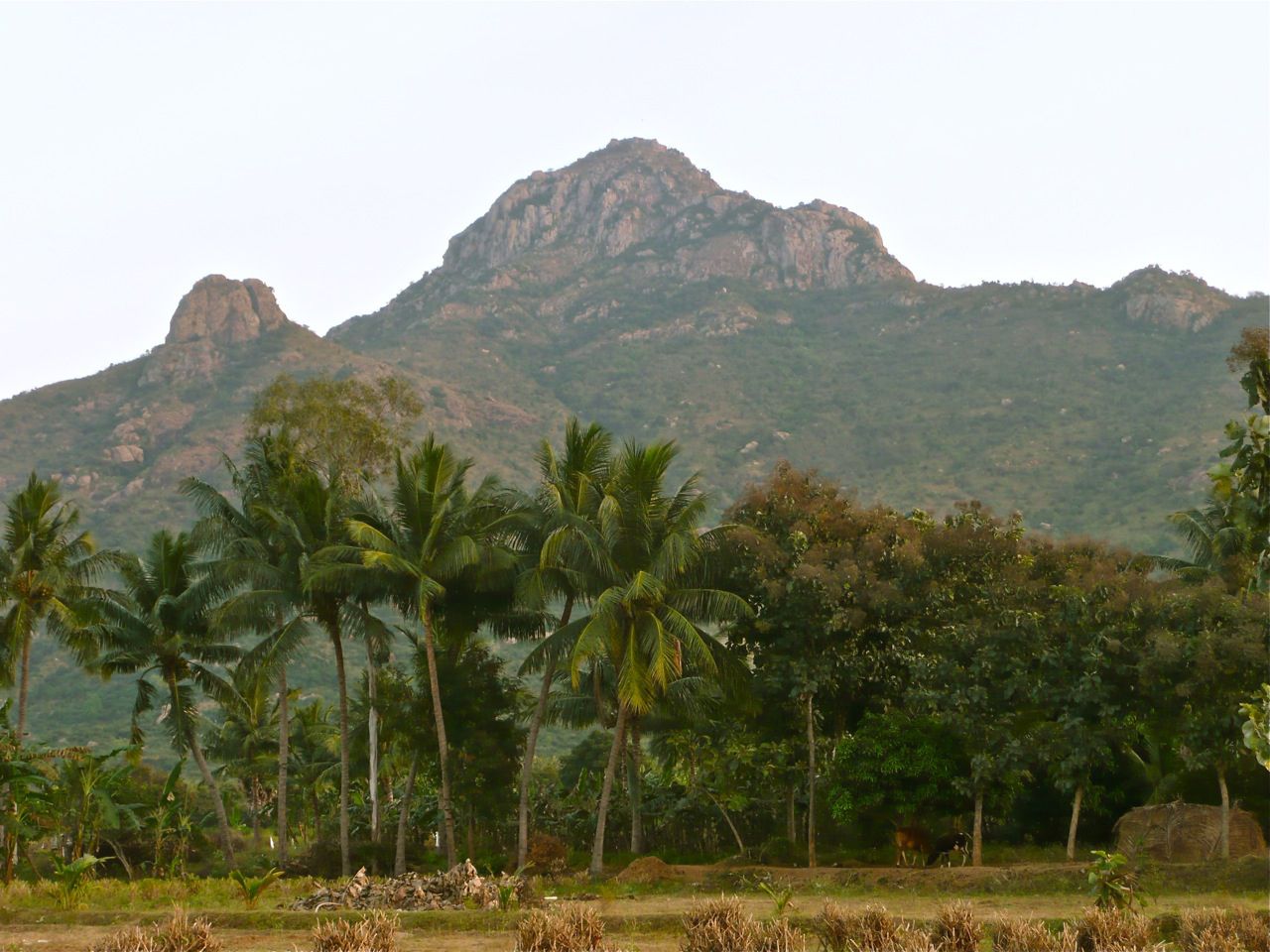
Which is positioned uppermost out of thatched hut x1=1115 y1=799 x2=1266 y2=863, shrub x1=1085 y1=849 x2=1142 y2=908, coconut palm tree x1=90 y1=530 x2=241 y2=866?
coconut palm tree x1=90 y1=530 x2=241 y2=866

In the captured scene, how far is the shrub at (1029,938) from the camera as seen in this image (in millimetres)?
12484

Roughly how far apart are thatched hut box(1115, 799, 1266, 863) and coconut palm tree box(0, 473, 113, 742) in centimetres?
2437

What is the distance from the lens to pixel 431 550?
89.0 ft

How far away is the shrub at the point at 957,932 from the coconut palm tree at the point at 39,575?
76.9 feet

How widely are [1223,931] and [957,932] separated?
9.25 ft

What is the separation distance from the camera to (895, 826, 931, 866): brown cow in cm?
2650

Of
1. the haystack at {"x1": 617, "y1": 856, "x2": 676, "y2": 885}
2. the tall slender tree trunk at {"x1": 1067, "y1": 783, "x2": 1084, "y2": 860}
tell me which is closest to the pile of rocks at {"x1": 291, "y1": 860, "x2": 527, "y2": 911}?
the haystack at {"x1": 617, "y1": 856, "x2": 676, "y2": 885}

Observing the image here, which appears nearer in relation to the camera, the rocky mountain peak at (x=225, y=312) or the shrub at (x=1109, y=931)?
the shrub at (x=1109, y=931)

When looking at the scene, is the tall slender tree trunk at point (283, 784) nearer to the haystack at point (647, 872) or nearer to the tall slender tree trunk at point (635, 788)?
the tall slender tree trunk at point (635, 788)

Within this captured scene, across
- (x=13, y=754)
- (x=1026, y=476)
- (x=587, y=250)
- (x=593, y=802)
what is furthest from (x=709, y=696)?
(x=587, y=250)

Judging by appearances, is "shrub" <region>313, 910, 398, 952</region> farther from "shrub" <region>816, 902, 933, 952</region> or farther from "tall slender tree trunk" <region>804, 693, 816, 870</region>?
"tall slender tree trunk" <region>804, 693, 816, 870</region>

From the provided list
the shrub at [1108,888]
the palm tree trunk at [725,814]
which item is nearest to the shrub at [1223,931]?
the shrub at [1108,888]

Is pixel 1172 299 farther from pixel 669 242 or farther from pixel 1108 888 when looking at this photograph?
pixel 1108 888

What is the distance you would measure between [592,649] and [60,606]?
14.3m
